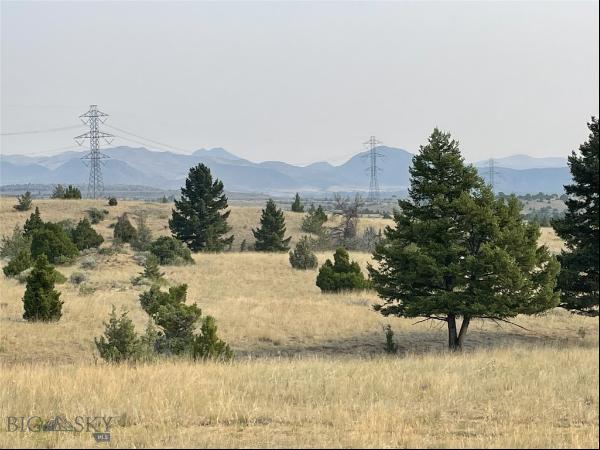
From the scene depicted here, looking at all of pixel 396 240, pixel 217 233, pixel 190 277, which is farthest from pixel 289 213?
pixel 396 240

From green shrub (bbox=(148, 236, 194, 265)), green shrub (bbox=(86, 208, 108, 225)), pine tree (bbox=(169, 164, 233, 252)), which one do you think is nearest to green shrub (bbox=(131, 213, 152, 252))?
pine tree (bbox=(169, 164, 233, 252))

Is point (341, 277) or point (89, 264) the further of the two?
point (89, 264)

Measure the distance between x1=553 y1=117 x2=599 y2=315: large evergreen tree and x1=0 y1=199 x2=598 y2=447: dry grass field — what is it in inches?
61.6

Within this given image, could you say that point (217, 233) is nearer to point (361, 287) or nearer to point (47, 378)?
point (361, 287)

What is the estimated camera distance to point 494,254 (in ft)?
46.8

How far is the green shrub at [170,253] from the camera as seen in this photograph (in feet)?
111

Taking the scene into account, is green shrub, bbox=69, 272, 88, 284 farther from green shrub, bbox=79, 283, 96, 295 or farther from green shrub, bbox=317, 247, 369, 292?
green shrub, bbox=317, 247, 369, 292

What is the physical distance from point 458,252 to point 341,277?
11598 mm

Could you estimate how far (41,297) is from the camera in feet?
58.3

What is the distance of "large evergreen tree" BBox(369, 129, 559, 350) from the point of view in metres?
14.6

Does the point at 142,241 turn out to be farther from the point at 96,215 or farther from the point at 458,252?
the point at 458,252

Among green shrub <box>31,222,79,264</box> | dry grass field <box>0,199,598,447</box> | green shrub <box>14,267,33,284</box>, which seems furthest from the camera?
green shrub <box>31,222,79,264</box>

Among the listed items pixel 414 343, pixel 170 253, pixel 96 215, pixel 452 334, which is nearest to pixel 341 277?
pixel 414 343

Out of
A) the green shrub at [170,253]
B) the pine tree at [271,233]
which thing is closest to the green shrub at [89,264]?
the green shrub at [170,253]
